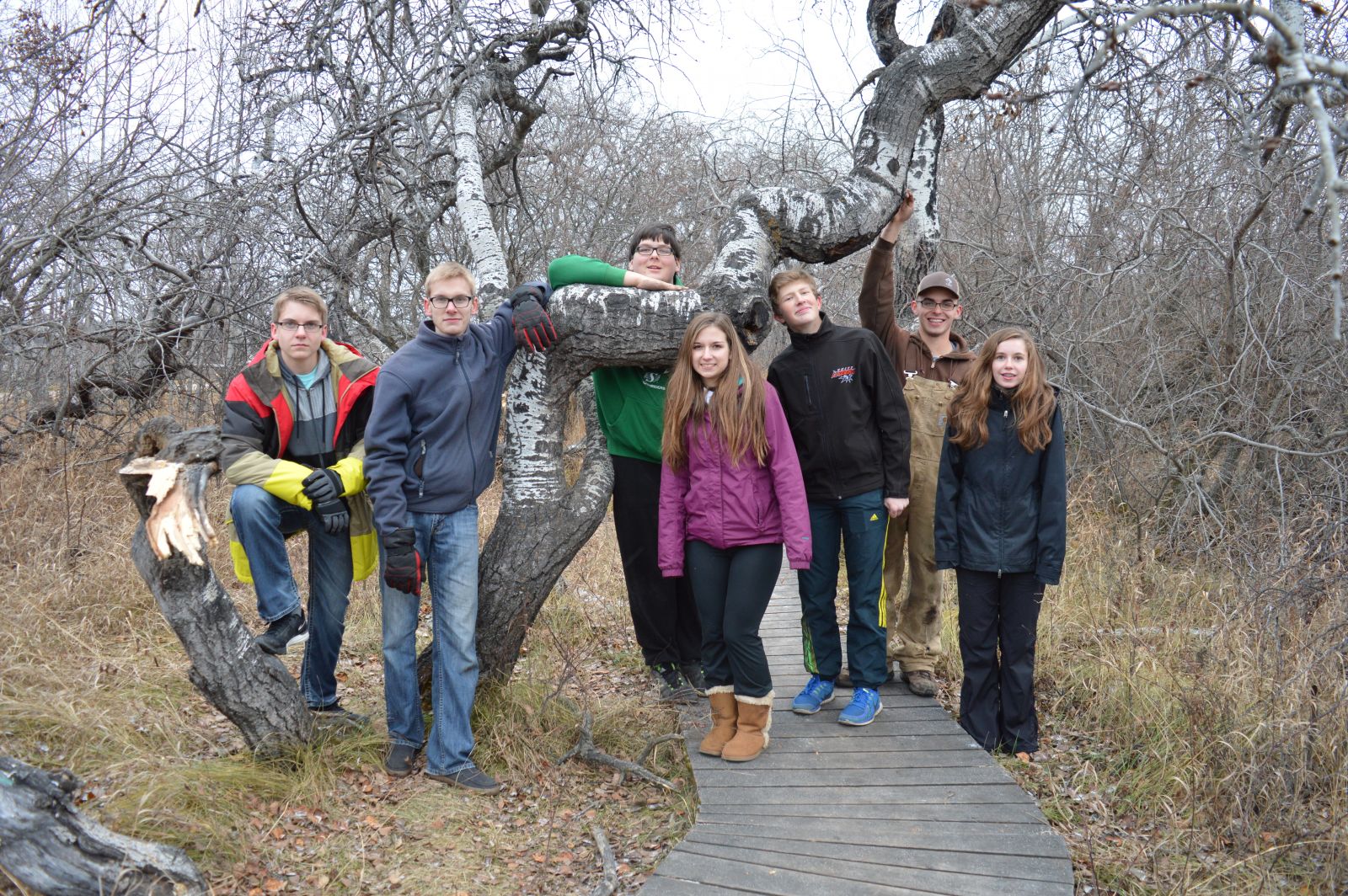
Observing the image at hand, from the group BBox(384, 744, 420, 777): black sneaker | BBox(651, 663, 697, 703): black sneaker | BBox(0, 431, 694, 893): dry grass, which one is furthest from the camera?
BBox(651, 663, 697, 703): black sneaker

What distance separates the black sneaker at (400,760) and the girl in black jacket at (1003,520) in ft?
8.18

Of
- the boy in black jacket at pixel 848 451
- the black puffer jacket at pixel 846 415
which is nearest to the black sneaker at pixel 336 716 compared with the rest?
the boy in black jacket at pixel 848 451

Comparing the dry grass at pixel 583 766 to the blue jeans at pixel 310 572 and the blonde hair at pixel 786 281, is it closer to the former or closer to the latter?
the blue jeans at pixel 310 572

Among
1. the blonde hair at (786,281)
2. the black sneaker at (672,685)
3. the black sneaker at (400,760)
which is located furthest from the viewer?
the black sneaker at (672,685)

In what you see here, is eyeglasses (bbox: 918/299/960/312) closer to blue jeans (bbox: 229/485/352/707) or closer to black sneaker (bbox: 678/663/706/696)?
black sneaker (bbox: 678/663/706/696)

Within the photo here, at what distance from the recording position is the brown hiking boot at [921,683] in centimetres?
455

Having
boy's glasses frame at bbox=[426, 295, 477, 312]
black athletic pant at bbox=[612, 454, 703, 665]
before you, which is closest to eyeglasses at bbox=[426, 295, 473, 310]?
boy's glasses frame at bbox=[426, 295, 477, 312]

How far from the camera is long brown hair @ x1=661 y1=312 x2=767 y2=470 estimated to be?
148 inches

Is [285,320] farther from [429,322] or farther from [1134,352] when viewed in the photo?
[1134,352]

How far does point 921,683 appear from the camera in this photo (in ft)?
15.0

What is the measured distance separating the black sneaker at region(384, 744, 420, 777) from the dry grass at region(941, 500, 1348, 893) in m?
2.69

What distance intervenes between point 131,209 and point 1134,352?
755 centimetres

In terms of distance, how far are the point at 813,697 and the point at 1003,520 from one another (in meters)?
1.23

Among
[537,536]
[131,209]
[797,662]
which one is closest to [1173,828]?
[797,662]
